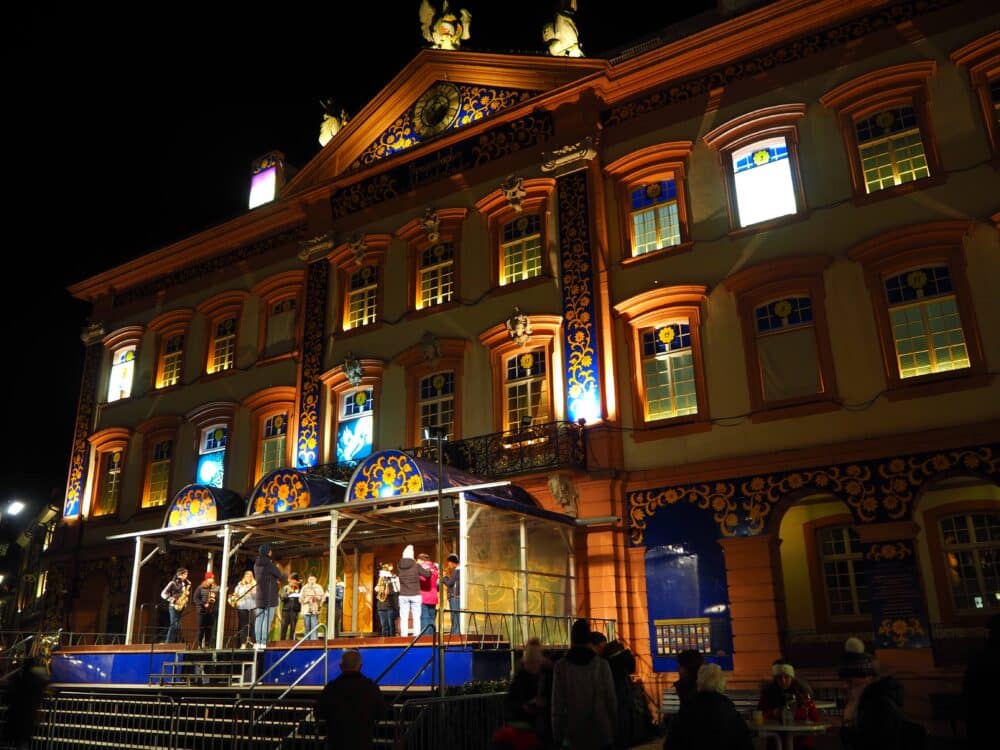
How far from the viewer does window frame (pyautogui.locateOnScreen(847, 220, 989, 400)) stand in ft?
52.2

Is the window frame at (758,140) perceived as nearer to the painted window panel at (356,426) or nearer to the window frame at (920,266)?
the window frame at (920,266)

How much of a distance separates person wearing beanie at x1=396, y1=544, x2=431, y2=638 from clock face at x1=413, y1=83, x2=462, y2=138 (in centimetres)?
1313

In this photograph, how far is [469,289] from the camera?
2252 centimetres

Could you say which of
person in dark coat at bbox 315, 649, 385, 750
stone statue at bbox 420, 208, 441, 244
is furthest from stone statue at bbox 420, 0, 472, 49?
person in dark coat at bbox 315, 649, 385, 750

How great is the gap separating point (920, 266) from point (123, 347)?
25.8 meters

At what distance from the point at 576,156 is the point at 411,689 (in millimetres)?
13361

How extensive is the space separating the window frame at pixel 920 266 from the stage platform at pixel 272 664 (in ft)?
30.8

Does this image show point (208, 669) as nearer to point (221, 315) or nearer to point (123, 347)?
point (221, 315)

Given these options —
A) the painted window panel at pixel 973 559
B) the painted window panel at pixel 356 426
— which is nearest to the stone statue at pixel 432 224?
the painted window panel at pixel 356 426

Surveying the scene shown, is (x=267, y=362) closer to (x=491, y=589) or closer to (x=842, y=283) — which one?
(x=491, y=589)

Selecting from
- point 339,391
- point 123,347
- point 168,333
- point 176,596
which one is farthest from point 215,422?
point 176,596

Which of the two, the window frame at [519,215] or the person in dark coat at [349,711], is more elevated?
the window frame at [519,215]

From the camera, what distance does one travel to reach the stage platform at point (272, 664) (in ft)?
46.2

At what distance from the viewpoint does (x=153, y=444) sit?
27.8 meters
